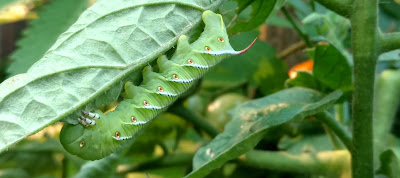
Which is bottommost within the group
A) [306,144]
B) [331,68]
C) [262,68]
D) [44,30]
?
[306,144]

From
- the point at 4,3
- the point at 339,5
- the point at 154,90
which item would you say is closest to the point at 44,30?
the point at 4,3

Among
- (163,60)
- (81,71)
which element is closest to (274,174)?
(163,60)

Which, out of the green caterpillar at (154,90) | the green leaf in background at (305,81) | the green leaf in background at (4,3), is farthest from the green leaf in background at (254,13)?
the green leaf in background at (4,3)

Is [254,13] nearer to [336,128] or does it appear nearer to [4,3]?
[336,128]

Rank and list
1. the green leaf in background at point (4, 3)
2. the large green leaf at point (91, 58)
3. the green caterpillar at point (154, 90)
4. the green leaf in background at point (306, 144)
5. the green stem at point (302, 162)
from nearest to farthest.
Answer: the large green leaf at point (91, 58) < the green caterpillar at point (154, 90) < the green leaf in background at point (4, 3) < the green stem at point (302, 162) < the green leaf in background at point (306, 144)

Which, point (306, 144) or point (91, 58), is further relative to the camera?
point (306, 144)

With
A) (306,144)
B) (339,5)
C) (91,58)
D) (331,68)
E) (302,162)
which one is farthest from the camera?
(306,144)

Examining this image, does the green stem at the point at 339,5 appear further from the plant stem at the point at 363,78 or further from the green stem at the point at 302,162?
the green stem at the point at 302,162
